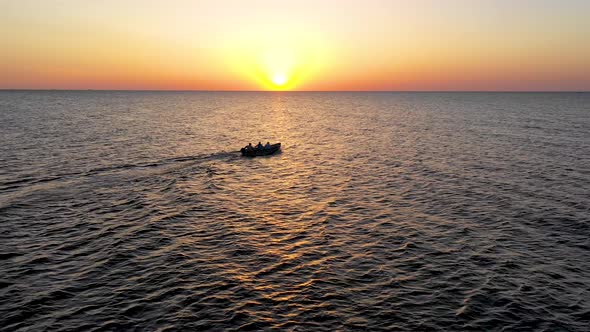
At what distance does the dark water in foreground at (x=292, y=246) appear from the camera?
18.9 m

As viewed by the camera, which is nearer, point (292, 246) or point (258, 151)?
point (292, 246)

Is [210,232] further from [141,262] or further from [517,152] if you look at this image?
[517,152]

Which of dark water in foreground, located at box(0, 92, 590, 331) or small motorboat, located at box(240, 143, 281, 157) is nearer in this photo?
dark water in foreground, located at box(0, 92, 590, 331)

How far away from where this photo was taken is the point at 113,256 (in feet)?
81.5

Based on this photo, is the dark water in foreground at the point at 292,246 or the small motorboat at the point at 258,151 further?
the small motorboat at the point at 258,151

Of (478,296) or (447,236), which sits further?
(447,236)

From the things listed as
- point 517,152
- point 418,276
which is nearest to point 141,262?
point 418,276

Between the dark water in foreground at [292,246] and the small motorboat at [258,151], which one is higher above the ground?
the small motorboat at [258,151]

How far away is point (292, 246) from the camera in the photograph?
88.6 ft

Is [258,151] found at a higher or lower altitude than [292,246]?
higher

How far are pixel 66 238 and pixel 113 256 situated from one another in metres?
5.35

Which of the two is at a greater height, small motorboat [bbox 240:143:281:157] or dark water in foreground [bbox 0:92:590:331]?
small motorboat [bbox 240:143:281:157]

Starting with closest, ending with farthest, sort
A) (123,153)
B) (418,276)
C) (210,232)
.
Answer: (418,276) < (210,232) < (123,153)

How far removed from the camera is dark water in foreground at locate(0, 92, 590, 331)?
18891mm
